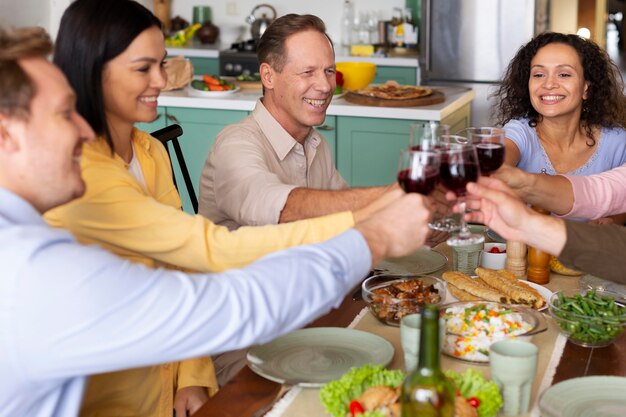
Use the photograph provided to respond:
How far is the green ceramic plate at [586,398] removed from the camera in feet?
4.58

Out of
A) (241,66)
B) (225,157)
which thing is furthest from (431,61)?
(225,157)

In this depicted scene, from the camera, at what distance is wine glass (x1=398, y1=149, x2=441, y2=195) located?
1.52m

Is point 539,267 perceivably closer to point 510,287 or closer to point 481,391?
point 510,287

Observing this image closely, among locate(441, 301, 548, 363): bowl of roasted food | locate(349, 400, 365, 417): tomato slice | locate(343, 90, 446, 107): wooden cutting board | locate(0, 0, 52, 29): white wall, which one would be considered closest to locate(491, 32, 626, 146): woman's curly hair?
locate(343, 90, 446, 107): wooden cutting board

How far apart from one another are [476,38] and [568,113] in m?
3.13

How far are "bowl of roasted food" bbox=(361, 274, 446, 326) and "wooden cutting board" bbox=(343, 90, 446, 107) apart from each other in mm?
2337

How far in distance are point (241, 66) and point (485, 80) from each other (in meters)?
1.80

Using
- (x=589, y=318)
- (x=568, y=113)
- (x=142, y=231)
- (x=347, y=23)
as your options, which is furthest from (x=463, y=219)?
(x=347, y=23)

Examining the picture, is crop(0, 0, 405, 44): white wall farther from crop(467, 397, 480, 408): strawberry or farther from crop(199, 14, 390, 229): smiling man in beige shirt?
crop(467, 397, 480, 408): strawberry

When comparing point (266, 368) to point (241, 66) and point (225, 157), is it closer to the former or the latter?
point (225, 157)

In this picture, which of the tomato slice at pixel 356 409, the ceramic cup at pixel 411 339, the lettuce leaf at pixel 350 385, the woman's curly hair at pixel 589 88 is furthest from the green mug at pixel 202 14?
the tomato slice at pixel 356 409

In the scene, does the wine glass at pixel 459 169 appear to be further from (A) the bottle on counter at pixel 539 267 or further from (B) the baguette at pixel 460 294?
(A) the bottle on counter at pixel 539 267

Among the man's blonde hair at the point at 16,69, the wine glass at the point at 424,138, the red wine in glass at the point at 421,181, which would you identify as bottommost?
the red wine in glass at the point at 421,181

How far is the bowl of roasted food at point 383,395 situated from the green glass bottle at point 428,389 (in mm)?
76
